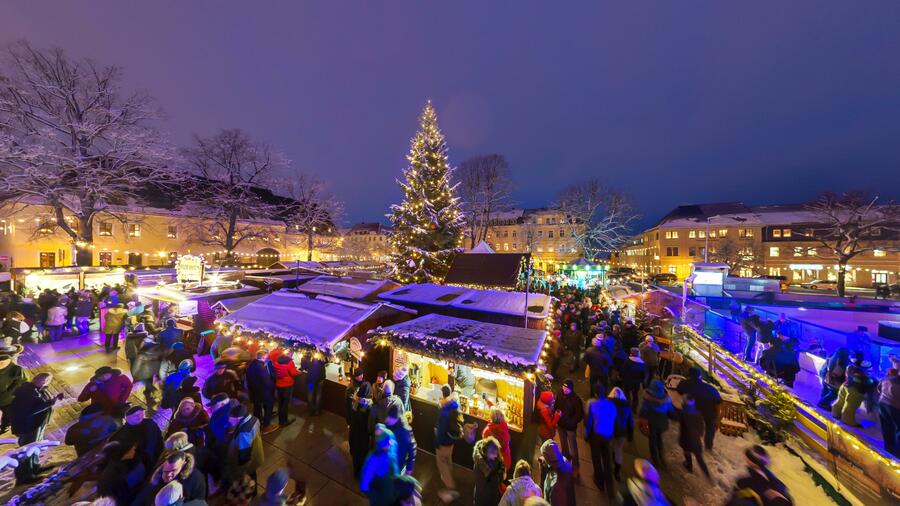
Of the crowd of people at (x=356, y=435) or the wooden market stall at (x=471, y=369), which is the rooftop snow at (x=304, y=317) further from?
the wooden market stall at (x=471, y=369)

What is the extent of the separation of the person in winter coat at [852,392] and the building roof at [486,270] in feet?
32.0

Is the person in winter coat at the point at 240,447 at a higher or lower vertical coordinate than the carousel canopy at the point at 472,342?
lower

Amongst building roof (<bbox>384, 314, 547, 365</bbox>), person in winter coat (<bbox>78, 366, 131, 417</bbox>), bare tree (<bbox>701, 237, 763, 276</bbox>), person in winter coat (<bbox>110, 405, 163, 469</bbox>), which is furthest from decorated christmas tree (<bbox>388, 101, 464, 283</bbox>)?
bare tree (<bbox>701, 237, 763, 276</bbox>)

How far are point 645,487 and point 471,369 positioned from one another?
13.2ft

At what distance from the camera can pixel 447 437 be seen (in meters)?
4.95

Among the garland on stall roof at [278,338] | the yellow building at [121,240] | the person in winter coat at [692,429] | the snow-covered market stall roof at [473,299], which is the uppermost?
the yellow building at [121,240]

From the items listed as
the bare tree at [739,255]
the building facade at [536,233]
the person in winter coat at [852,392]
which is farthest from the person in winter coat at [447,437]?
the bare tree at [739,255]

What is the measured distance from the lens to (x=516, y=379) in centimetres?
616

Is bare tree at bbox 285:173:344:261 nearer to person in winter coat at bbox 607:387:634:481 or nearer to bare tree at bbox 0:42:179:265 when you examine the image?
bare tree at bbox 0:42:179:265

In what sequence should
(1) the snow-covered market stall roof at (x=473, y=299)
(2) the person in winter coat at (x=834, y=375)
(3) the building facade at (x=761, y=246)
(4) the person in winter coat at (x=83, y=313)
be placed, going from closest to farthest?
(2) the person in winter coat at (x=834, y=375) < (1) the snow-covered market stall roof at (x=473, y=299) < (4) the person in winter coat at (x=83, y=313) < (3) the building facade at (x=761, y=246)

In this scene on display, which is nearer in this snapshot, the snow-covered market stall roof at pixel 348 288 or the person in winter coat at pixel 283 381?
the person in winter coat at pixel 283 381

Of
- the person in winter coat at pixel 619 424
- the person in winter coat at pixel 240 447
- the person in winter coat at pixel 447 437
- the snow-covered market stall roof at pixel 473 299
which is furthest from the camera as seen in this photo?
the snow-covered market stall roof at pixel 473 299

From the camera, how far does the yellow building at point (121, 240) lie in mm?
24734

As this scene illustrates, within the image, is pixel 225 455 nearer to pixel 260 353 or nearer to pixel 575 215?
pixel 260 353
